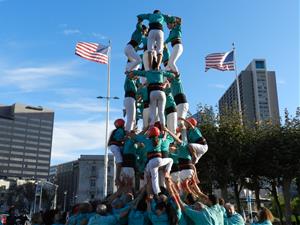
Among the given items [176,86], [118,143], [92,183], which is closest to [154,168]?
[118,143]

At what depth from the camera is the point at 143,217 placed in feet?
32.3

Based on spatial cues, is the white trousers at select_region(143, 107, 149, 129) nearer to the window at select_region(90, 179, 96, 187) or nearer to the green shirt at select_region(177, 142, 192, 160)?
the green shirt at select_region(177, 142, 192, 160)

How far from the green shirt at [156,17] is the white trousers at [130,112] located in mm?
3356

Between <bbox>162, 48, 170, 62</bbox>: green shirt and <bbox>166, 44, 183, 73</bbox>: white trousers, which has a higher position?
<bbox>162, 48, 170, 62</bbox>: green shirt

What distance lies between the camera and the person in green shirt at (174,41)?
1479 cm

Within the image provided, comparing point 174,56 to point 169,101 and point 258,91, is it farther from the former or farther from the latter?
point 258,91

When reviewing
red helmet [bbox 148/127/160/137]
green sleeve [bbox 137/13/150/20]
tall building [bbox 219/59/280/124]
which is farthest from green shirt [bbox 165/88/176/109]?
tall building [bbox 219/59/280/124]

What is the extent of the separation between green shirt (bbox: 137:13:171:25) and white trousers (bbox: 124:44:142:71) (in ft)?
4.45

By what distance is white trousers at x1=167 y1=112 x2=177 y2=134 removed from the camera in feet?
44.6

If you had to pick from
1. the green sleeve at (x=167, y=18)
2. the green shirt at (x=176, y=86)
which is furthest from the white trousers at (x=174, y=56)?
the green sleeve at (x=167, y=18)

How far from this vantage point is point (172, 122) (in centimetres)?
1366

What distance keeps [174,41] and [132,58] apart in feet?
6.37

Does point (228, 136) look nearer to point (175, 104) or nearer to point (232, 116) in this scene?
point (232, 116)

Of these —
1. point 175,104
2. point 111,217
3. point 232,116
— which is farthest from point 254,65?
point 111,217
